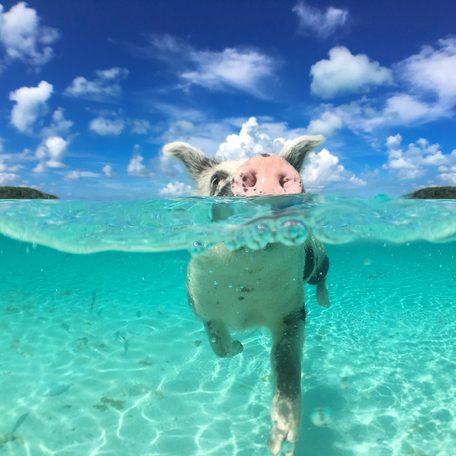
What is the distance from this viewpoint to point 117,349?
9156 millimetres

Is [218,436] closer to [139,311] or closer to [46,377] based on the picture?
[46,377]

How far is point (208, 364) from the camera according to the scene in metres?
8.02

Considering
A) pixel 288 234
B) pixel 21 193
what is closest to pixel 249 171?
pixel 288 234

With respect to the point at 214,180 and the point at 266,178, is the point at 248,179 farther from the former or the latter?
the point at 214,180

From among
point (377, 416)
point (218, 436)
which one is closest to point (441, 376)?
point (377, 416)

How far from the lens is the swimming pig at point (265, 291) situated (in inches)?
143

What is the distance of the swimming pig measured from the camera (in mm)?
3623

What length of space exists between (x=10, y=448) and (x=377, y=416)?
512 cm

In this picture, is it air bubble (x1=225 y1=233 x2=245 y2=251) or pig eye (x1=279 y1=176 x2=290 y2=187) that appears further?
air bubble (x1=225 y1=233 x2=245 y2=251)

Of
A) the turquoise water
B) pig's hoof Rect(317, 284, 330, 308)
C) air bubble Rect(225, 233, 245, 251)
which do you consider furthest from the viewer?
pig's hoof Rect(317, 284, 330, 308)

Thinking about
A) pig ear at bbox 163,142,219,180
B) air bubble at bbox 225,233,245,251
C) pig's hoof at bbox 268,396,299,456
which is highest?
pig ear at bbox 163,142,219,180

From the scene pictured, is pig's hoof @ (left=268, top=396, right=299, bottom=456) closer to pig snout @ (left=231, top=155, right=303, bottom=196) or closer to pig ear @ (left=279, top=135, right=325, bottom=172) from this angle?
pig snout @ (left=231, top=155, right=303, bottom=196)

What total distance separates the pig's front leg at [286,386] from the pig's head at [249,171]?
1.46 m

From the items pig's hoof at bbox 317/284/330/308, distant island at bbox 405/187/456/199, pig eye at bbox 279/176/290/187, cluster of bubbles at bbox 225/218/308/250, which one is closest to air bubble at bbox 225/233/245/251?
cluster of bubbles at bbox 225/218/308/250
